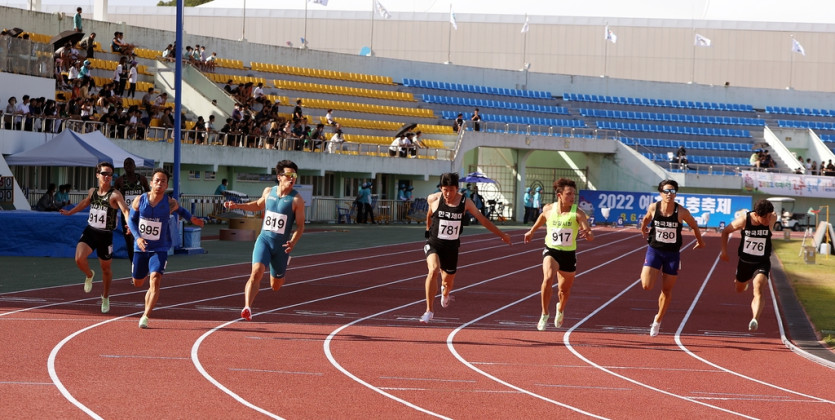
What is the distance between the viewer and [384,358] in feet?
35.2

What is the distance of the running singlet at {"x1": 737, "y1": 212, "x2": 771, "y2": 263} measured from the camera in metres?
13.5

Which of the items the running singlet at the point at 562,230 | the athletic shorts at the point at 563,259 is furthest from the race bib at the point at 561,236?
the athletic shorts at the point at 563,259

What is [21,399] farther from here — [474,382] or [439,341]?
[439,341]

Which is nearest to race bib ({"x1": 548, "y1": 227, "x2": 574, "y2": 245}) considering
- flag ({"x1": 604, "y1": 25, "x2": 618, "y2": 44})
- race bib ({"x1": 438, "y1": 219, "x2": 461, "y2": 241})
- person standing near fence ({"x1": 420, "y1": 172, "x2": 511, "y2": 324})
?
person standing near fence ({"x1": 420, "y1": 172, "x2": 511, "y2": 324})

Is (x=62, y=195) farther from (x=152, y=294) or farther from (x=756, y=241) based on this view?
(x=756, y=241)

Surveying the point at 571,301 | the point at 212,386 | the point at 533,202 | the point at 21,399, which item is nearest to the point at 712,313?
the point at 571,301

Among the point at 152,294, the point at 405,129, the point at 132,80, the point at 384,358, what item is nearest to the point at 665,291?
the point at 384,358

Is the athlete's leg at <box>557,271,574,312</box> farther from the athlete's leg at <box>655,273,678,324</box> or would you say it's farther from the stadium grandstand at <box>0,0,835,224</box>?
the stadium grandstand at <box>0,0,835,224</box>

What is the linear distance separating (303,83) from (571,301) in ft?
110

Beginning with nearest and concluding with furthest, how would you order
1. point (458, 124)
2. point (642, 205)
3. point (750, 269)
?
point (750, 269)
point (642, 205)
point (458, 124)

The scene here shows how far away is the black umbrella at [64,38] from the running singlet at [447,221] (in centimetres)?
2707

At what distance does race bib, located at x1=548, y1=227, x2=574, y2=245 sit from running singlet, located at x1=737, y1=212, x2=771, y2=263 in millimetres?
2252

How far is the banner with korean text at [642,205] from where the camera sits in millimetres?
48062

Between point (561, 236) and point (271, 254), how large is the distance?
126 inches
